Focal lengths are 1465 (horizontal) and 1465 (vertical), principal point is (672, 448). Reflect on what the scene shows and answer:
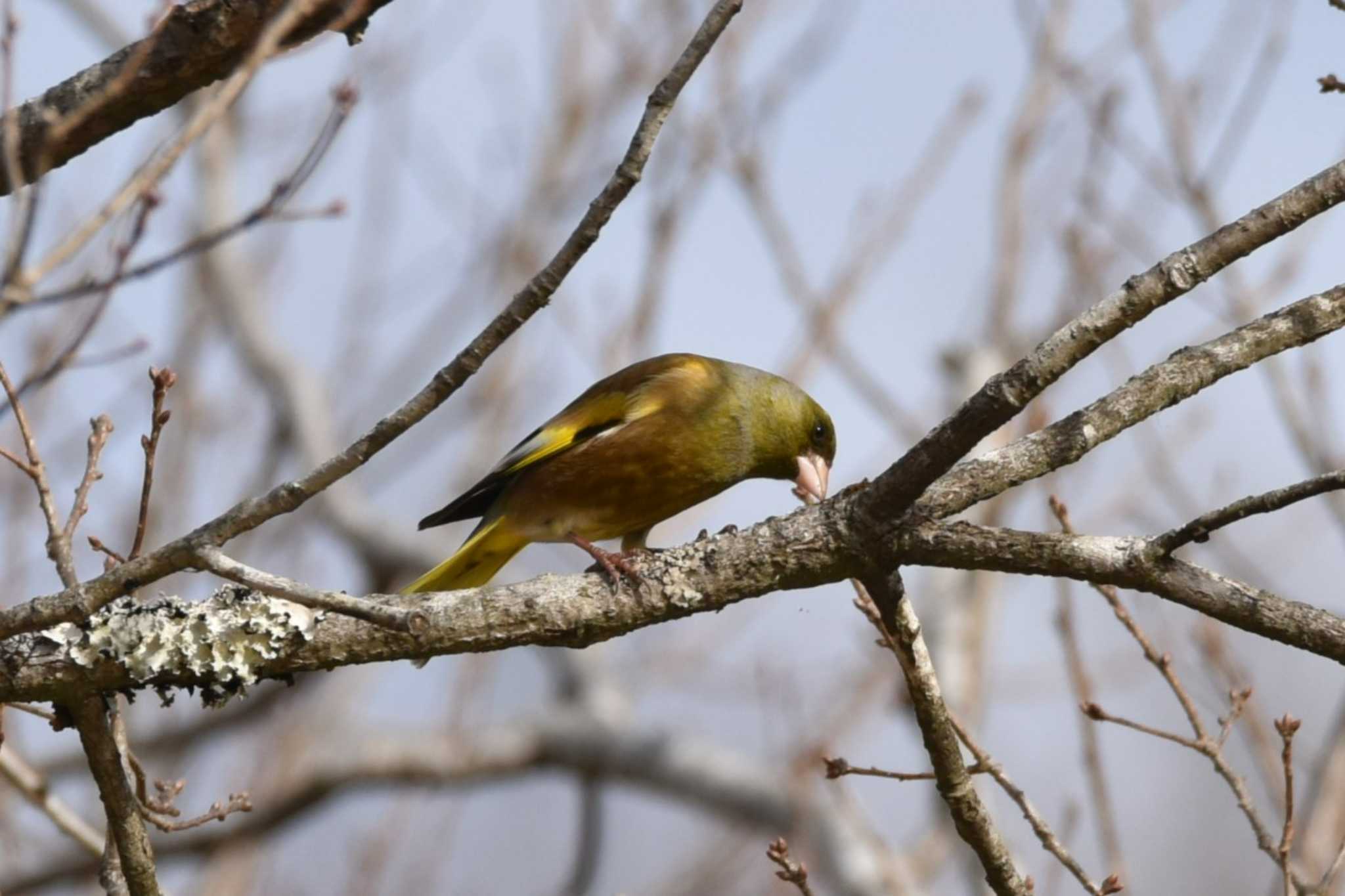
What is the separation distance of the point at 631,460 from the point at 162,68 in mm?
2252

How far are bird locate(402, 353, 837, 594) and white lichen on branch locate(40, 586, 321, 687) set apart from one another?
5.13 ft

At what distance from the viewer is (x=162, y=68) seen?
8.48ft

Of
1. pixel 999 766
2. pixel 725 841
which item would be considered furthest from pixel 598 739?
pixel 999 766

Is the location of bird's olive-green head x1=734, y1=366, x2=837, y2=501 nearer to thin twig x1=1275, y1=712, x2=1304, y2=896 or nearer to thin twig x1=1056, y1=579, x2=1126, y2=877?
thin twig x1=1056, y1=579, x2=1126, y2=877

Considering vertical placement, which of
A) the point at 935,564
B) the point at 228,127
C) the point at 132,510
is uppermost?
the point at 228,127

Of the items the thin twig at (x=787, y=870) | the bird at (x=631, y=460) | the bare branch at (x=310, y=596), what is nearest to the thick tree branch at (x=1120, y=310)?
the thin twig at (x=787, y=870)

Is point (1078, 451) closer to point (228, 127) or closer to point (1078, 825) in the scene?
point (1078, 825)

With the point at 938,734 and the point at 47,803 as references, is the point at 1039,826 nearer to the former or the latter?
the point at 938,734

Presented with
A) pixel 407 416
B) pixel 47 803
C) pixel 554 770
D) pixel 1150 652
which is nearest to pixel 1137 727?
pixel 1150 652

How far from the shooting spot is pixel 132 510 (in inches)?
370

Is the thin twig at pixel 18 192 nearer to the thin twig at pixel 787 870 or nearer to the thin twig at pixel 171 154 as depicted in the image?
the thin twig at pixel 171 154

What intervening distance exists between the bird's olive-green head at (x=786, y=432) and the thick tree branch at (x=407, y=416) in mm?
2404

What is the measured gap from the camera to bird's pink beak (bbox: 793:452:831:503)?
5.11m

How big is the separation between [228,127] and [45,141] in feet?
30.2
